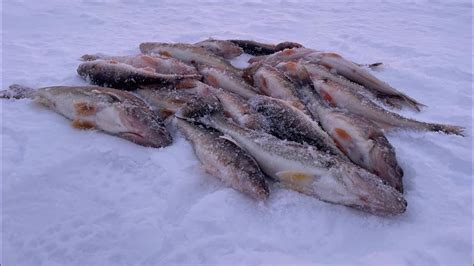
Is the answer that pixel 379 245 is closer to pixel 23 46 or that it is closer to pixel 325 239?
pixel 325 239

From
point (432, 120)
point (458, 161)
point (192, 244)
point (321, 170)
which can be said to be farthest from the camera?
point (432, 120)

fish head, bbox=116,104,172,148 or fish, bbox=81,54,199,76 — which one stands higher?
fish, bbox=81,54,199,76

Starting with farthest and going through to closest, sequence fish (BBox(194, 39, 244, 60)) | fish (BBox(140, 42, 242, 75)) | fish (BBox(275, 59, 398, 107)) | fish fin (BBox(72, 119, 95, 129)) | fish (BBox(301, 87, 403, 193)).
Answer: fish (BBox(194, 39, 244, 60)), fish (BBox(140, 42, 242, 75)), fish (BBox(275, 59, 398, 107)), fish fin (BBox(72, 119, 95, 129)), fish (BBox(301, 87, 403, 193))

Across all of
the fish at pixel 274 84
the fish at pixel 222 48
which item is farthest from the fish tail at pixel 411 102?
the fish at pixel 222 48

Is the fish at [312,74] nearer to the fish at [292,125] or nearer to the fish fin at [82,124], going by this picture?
the fish at [292,125]

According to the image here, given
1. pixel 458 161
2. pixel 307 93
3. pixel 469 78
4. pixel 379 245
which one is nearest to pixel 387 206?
pixel 379 245

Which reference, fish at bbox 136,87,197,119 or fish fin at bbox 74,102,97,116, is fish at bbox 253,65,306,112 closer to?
fish at bbox 136,87,197,119

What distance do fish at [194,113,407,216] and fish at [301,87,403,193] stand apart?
9.8 inches

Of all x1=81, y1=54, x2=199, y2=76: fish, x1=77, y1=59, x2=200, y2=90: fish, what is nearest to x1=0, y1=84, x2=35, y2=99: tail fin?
Result: x1=77, y1=59, x2=200, y2=90: fish

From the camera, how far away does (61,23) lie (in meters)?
6.70

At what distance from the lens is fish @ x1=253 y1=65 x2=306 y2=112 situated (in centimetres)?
424

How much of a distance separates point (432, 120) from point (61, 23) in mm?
5649

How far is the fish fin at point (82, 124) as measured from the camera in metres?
3.61

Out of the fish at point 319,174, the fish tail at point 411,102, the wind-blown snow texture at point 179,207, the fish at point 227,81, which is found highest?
the fish at point 227,81
